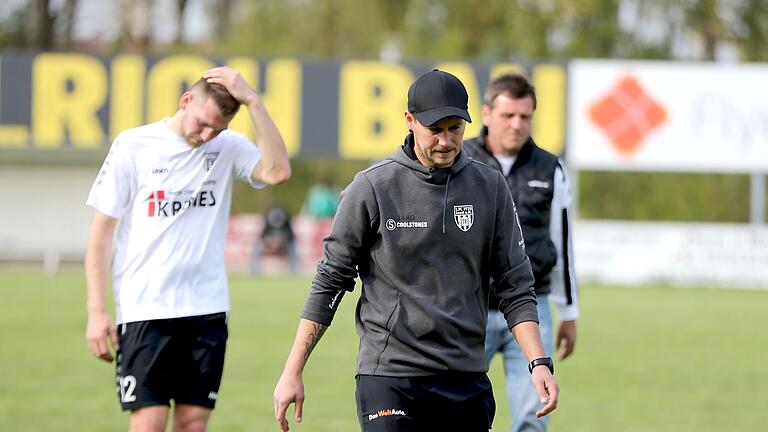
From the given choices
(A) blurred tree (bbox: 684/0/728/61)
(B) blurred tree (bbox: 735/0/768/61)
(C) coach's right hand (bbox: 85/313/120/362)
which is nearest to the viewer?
(C) coach's right hand (bbox: 85/313/120/362)

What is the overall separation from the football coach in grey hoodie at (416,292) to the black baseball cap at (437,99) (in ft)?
0.11

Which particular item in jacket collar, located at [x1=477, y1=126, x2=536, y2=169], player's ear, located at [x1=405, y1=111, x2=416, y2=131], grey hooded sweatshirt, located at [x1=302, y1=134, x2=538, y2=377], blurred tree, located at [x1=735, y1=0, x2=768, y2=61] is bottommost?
grey hooded sweatshirt, located at [x1=302, y1=134, x2=538, y2=377]

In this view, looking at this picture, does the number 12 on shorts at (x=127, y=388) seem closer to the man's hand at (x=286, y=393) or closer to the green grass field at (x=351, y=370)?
the man's hand at (x=286, y=393)

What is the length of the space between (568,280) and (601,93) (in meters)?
24.2

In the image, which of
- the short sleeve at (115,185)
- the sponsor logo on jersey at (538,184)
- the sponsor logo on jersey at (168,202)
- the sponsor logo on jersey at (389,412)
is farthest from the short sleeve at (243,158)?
the sponsor logo on jersey at (389,412)

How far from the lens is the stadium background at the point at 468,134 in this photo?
13578 mm

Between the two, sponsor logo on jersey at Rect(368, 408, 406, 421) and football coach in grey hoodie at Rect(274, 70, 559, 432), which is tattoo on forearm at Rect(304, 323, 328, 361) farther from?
sponsor logo on jersey at Rect(368, 408, 406, 421)

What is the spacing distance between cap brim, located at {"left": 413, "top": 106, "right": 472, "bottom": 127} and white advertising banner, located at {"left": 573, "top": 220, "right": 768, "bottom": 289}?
24637 millimetres

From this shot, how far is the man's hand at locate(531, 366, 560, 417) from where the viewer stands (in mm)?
5309

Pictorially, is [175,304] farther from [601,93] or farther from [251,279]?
[601,93]

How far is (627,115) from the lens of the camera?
31406 mm

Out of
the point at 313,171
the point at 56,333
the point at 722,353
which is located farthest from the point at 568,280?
the point at 313,171

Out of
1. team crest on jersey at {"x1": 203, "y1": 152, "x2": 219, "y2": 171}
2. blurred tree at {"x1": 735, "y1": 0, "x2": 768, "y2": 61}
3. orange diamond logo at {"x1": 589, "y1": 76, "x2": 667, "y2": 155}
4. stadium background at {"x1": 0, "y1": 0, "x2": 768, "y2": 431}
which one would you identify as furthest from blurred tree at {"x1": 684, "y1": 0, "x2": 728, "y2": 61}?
team crest on jersey at {"x1": 203, "y1": 152, "x2": 219, "y2": 171}

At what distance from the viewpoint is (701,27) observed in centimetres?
4422
